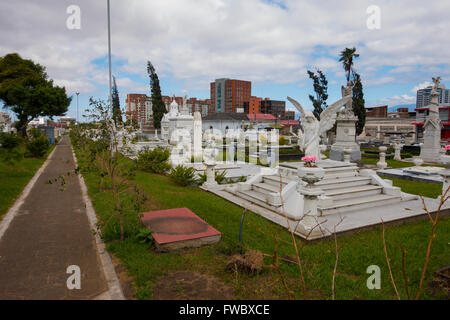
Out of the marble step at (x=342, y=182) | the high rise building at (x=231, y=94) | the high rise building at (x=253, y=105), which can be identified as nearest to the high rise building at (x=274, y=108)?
the high rise building at (x=253, y=105)

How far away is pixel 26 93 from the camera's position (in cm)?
3003

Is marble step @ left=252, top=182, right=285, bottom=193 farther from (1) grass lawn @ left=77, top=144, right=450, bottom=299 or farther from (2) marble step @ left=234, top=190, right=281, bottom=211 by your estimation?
(1) grass lawn @ left=77, top=144, right=450, bottom=299

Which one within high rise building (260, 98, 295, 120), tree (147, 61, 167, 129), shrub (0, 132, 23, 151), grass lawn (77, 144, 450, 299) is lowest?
grass lawn (77, 144, 450, 299)

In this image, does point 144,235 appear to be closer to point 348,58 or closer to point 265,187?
point 265,187

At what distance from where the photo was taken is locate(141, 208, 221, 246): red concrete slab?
564cm

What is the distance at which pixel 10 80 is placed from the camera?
32062 mm

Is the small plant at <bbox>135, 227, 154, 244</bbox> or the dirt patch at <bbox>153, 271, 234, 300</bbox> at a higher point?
the small plant at <bbox>135, 227, 154, 244</bbox>

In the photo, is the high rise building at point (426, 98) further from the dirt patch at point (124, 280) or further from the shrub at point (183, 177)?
the dirt patch at point (124, 280)

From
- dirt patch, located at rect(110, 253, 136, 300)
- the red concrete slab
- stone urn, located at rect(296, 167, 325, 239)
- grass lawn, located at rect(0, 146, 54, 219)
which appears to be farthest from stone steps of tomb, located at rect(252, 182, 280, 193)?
grass lawn, located at rect(0, 146, 54, 219)

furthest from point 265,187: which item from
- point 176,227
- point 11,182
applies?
point 11,182

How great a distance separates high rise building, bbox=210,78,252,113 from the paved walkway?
87650 millimetres

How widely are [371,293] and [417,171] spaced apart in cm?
1227
